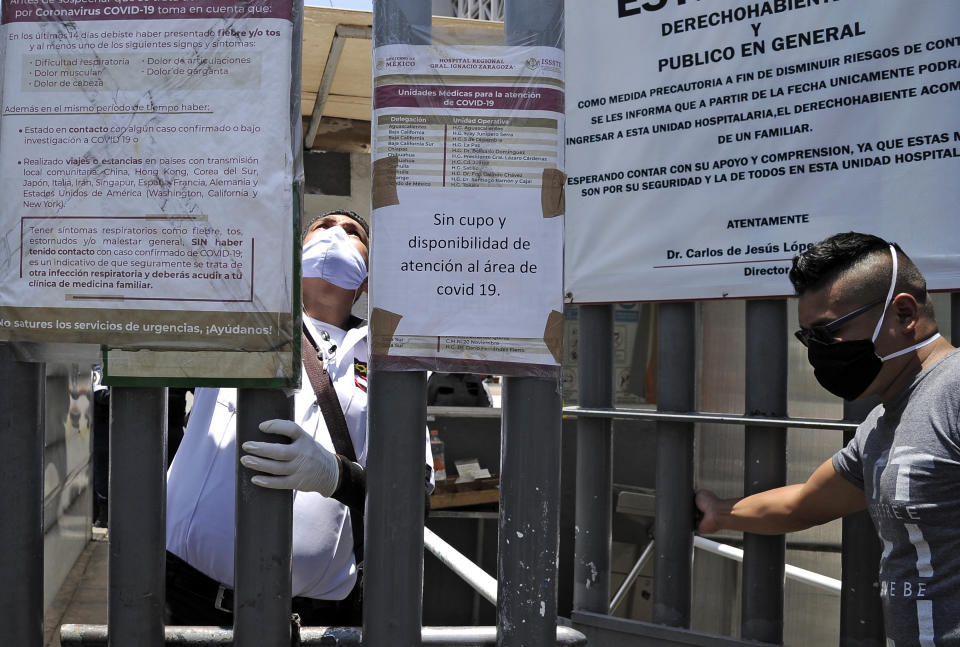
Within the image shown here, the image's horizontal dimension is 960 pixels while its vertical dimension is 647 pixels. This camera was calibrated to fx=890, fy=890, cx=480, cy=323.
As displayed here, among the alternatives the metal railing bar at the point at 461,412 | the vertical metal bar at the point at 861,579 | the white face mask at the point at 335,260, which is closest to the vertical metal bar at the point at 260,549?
the white face mask at the point at 335,260

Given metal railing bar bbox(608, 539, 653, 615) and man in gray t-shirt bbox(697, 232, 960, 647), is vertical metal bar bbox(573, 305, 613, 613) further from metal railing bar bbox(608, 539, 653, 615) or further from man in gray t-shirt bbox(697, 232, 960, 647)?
man in gray t-shirt bbox(697, 232, 960, 647)

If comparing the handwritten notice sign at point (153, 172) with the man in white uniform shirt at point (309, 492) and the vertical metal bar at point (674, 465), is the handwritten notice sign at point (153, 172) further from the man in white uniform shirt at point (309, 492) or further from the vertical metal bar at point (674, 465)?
the vertical metal bar at point (674, 465)

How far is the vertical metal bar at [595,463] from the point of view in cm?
331

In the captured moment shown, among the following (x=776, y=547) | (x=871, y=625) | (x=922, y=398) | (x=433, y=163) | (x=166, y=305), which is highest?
(x=433, y=163)

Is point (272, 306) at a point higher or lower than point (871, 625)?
higher

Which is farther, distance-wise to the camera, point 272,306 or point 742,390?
point 742,390

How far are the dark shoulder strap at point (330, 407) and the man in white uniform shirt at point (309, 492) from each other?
0.06m

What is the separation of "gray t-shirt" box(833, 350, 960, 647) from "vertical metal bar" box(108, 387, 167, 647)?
1.76m

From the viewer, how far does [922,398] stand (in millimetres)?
2264

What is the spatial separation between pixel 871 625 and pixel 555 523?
1636 millimetres

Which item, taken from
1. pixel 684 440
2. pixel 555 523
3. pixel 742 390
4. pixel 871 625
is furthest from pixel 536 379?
pixel 742 390

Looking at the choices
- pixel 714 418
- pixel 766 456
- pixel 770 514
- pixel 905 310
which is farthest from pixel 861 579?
pixel 905 310

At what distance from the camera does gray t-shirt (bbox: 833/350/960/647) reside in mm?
2158

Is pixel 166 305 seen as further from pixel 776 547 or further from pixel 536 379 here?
pixel 776 547
